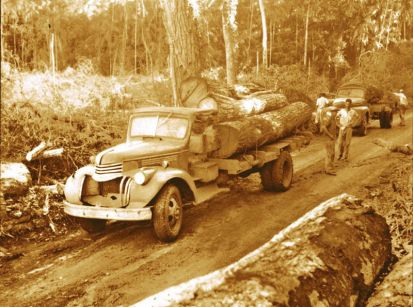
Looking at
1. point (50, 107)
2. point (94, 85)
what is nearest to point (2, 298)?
point (50, 107)

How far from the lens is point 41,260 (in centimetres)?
599

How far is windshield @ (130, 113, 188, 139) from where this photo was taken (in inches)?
284

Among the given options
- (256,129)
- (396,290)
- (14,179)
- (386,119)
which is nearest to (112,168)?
(14,179)

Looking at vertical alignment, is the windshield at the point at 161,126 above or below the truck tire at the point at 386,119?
above

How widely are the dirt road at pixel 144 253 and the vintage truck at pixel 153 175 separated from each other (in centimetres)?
42

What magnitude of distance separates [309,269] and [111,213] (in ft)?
11.5

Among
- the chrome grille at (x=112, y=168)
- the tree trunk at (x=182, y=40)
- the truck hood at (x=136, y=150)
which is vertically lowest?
the chrome grille at (x=112, y=168)

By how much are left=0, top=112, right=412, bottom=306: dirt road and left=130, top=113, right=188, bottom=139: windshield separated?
155 cm

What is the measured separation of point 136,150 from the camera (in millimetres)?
6559

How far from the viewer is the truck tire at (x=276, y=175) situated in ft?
28.6

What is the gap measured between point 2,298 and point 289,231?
11.3ft

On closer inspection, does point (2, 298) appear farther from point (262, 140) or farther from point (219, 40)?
point (219, 40)

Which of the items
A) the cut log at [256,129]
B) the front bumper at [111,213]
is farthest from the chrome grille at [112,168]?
the cut log at [256,129]

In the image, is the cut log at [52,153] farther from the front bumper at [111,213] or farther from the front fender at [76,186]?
the front bumper at [111,213]
